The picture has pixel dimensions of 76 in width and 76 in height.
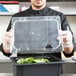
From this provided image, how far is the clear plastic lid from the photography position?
112 centimetres

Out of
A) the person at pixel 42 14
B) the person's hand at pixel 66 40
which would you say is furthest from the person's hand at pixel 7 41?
the person's hand at pixel 66 40

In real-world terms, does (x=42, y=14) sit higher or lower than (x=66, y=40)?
higher

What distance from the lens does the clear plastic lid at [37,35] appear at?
112 cm

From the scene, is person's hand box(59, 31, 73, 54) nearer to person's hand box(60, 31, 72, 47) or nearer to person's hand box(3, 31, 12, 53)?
person's hand box(60, 31, 72, 47)

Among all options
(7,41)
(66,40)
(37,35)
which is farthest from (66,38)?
(7,41)

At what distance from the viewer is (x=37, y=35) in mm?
1141

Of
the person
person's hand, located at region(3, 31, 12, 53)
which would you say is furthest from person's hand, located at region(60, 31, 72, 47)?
person's hand, located at region(3, 31, 12, 53)

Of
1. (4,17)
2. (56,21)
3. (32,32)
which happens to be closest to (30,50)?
(32,32)

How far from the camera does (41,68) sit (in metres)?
0.94

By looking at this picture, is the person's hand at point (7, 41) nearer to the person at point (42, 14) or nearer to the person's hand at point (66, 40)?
the person at point (42, 14)

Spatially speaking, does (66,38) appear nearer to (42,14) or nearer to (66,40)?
(66,40)

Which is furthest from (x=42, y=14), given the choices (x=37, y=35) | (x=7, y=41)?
(x=7, y=41)

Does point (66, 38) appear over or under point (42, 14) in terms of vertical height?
under

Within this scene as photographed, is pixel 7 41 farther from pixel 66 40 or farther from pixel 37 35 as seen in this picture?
pixel 66 40
